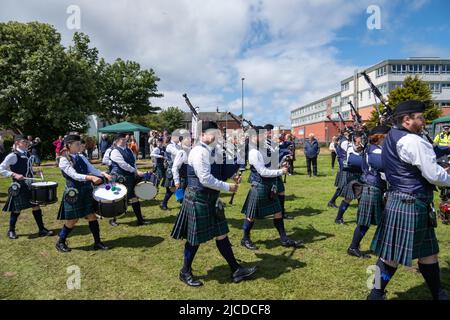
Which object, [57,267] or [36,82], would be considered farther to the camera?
[36,82]

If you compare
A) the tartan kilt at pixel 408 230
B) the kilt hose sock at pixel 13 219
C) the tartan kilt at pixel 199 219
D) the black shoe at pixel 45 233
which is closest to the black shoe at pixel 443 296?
the tartan kilt at pixel 408 230

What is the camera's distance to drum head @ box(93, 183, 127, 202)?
16.1ft

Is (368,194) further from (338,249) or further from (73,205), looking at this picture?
(73,205)

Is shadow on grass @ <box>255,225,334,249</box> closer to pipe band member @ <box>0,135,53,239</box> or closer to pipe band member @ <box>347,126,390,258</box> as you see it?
pipe band member @ <box>347,126,390,258</box>

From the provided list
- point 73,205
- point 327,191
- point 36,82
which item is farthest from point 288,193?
point 36,82

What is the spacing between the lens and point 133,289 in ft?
12.5

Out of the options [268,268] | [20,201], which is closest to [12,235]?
[20,201]

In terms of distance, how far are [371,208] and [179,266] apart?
8.74 ft

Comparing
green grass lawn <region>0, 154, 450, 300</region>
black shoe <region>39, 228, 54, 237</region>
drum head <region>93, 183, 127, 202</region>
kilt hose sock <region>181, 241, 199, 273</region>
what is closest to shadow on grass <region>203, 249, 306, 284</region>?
green grass lawn <region>0, 154, 450, 300</region>

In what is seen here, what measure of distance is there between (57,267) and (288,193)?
6.92 m

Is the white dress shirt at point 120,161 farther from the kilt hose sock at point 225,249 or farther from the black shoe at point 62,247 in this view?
the kilt hose sock at point 225,249

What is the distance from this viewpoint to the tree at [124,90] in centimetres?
3241

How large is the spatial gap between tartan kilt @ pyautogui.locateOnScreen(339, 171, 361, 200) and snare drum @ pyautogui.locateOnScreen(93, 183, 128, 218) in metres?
3.61

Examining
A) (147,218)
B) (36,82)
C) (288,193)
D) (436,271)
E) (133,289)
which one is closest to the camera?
(436,271)
